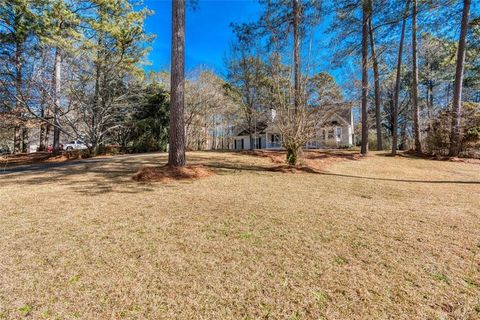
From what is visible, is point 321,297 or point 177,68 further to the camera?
point 177,68

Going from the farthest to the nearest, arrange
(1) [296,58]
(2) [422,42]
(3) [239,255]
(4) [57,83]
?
(2) [422,42]
(4) [57,83]
(1) [296,58]
(3) [239,255]

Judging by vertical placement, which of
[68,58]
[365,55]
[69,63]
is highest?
[68,58]

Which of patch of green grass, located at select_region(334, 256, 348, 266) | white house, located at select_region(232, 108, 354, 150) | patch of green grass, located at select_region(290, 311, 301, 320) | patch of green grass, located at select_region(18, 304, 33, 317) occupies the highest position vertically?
white house, located at select_region(232, 108, 354, 150)

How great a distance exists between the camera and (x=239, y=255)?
2.54m

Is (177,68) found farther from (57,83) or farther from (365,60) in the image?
(57,83)

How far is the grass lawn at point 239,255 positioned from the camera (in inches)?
70.7

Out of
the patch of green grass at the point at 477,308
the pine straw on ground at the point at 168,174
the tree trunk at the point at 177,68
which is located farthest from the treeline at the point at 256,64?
the patch of green grass at the point at 477,308

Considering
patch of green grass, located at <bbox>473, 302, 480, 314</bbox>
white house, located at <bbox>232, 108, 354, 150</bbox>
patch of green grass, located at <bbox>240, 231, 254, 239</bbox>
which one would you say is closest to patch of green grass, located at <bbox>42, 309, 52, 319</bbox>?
patch of green grass, located at <bbox>240, 231, 254, 239</bbox>

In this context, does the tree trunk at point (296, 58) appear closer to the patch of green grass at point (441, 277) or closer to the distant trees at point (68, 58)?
the patch of green grass at point (441, 277)

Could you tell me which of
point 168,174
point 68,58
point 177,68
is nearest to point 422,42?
point 177,68

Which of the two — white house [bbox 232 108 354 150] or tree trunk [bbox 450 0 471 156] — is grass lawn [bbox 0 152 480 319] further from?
white house [bbox 232 108 354 150]

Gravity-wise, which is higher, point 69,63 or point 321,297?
point 69,63

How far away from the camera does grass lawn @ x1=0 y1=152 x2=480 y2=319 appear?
180 cm

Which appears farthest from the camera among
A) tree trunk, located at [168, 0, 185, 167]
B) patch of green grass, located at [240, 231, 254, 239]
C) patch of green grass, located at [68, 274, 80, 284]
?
tree trunk, located at [168, 0, 185, 167]
